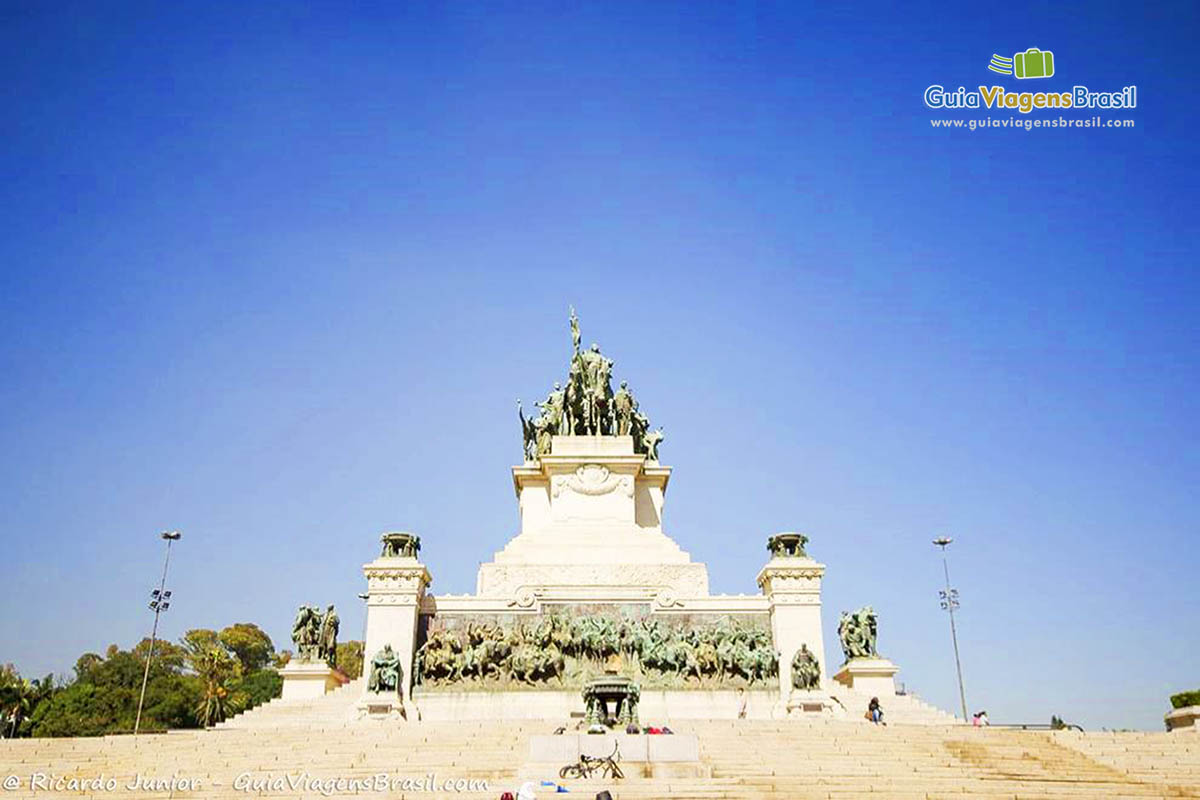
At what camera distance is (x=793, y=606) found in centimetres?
2550

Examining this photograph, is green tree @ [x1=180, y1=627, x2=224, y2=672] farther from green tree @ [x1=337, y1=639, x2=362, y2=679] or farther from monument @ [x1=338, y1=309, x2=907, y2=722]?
monument @ [x1=338, y1=309, x2=907, y2=722]

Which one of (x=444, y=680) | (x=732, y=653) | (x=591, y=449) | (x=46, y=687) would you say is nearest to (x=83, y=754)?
(x=444, y=680)

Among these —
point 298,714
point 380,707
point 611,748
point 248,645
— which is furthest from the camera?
point 248,645

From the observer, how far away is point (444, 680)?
957 inches

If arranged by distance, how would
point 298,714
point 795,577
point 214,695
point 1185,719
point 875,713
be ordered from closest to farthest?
point 1185,719 → point 875,713 → point 298,714 → point 795,577 → point 214,695

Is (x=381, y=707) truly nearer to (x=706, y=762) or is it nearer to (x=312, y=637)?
(x=312, y=637)

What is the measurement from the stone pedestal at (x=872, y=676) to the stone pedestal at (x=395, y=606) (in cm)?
1302

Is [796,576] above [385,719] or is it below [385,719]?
above

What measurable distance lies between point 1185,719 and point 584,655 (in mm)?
15014

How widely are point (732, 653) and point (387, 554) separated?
428 inches

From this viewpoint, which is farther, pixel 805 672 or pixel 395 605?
pixel 395 605

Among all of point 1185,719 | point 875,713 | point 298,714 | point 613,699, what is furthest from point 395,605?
point 1185,719

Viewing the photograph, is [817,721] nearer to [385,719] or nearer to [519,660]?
[519,660]

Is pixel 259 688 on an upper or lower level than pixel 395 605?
lower
